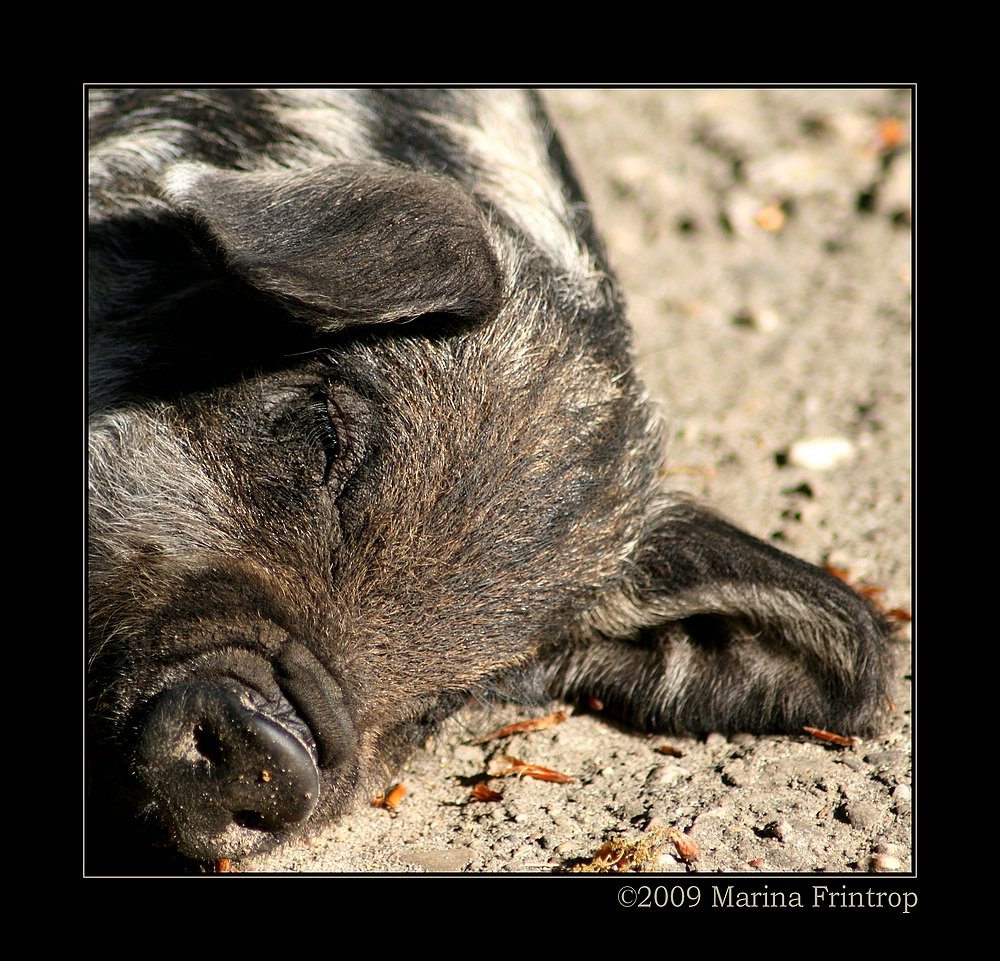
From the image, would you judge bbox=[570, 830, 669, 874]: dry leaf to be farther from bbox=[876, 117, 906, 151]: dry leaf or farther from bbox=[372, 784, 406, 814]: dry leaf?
bbox=[876, 117, 906, 151]: dry leaf

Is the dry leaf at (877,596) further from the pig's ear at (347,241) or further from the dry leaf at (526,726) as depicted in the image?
the pig's ear at (347,241)

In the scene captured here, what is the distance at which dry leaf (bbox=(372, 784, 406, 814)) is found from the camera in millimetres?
3111

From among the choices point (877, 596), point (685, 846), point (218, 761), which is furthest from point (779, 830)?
point (218, 761)

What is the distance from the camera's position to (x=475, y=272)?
2.89 m

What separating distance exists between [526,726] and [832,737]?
800mm

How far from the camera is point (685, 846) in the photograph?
2889 mm

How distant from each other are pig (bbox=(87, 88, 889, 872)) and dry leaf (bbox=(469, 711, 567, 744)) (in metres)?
0.07

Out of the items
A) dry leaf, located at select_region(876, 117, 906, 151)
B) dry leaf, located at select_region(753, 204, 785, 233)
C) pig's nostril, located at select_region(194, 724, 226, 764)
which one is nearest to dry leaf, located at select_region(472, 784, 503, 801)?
pig's nostril, located at select_region(194, 724, 226, 764)

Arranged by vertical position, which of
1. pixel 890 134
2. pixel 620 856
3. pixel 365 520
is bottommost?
pixel 620 856

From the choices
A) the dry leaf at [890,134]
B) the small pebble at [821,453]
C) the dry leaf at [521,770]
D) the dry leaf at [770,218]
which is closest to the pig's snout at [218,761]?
the dry leaf at [521,770]

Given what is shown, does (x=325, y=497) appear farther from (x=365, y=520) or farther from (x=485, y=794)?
(x=485, y=794)

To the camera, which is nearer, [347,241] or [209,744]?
[209,744]

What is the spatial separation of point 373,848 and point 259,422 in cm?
103
